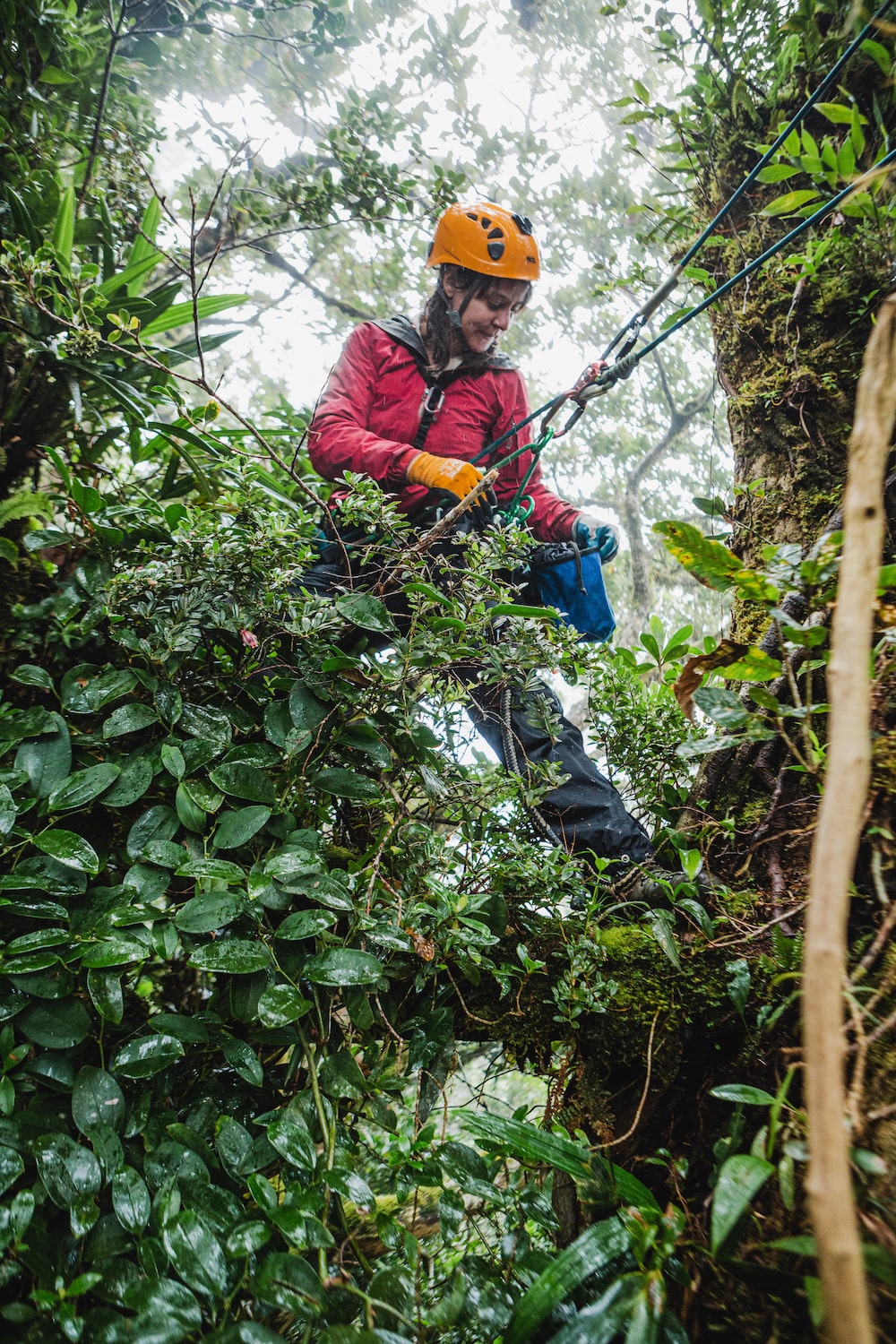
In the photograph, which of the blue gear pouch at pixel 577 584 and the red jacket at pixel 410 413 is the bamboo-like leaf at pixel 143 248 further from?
the blue gear pouch at pixel 577 584

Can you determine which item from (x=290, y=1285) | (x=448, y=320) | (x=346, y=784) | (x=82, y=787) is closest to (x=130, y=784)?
(x=82, y=787)

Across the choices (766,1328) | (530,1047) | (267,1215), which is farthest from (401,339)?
(766,1328)

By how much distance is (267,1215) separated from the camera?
2.85 ft

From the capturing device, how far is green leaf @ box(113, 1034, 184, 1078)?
1019mm

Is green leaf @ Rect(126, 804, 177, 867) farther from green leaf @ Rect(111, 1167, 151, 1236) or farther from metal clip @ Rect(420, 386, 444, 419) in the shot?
metal clip @ Rect(420, 386, 444, 419)

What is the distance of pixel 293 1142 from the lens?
934 millimetres

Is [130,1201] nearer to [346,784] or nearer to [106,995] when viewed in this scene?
[106,995]

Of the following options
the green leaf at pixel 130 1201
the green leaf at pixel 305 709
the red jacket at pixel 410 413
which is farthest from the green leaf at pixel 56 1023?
Result: the red jacket at pixel 410 413

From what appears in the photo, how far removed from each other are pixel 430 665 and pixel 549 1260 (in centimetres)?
100

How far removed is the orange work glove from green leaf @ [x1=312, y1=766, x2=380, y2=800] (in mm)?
1144

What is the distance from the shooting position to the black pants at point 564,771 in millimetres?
1726

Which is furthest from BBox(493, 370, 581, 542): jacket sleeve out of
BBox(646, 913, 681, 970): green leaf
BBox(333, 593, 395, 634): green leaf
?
BBox(646, 913, 681, 970): green leaf

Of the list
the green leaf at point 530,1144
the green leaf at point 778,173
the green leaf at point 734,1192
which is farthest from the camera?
the green leaf at point 778,173

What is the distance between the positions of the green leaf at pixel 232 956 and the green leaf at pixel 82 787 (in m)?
0.41
